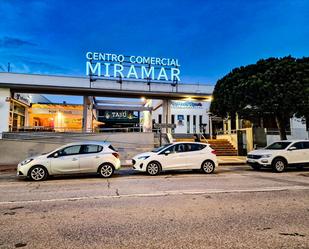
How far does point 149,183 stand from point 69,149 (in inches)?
155

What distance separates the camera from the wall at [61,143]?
18.6 meters

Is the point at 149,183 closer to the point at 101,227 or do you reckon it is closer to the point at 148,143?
the point at 101,227

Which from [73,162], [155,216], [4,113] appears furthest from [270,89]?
[4,113]

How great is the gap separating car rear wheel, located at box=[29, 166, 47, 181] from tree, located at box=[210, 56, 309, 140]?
11.6 meters

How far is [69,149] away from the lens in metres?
11.6

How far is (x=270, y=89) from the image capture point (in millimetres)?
15578

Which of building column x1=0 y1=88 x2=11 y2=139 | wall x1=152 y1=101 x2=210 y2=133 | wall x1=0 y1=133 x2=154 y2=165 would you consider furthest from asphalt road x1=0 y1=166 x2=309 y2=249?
wall x1=152 y1=101 x2=210 y2=133

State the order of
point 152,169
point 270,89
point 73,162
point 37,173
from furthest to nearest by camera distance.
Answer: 1. point 270,89
2. point 152,169
3. point 73,162
4. point 37,173

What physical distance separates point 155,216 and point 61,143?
16.1 meters

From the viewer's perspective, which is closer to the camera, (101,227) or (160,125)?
(101,227)

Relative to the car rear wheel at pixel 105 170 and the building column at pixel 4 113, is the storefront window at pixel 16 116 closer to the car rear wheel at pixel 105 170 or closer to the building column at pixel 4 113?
the building column at pixel 4 113

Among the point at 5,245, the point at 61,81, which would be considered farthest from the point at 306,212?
the point at 61,81

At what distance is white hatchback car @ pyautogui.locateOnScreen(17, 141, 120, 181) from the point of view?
10.9m

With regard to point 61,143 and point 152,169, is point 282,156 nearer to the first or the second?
point 152,169
